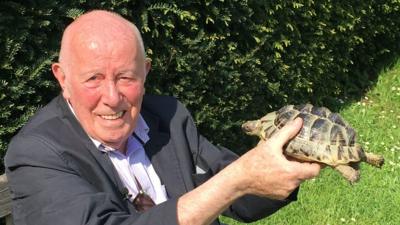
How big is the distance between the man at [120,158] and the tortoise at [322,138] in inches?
7.0

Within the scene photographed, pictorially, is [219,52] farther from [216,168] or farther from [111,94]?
[111,94]

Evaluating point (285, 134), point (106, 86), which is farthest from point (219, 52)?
point (285, 134)

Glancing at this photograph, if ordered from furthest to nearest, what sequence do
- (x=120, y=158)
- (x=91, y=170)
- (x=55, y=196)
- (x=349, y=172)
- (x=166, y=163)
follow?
1. (x=349, y=172)
2. (x=166, y=163)
3. (x=120, y=158)
4. (x=91, y=170)
5. (x=55, y=196)

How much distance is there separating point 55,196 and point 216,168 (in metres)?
0.94

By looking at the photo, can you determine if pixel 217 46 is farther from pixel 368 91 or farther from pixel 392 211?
pixel 368 91

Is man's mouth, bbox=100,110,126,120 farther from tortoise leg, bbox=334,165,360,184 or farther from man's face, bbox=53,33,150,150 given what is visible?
tortoise leg, bbox=334,165,360,184

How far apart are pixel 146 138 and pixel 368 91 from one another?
19.9ft

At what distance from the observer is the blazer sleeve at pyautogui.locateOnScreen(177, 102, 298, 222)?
2.80 m

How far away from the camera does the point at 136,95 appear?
254 cm

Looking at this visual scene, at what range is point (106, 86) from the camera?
2.46 metres

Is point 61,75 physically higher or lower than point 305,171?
higher

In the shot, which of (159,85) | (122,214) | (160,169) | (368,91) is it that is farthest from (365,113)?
(122,214)

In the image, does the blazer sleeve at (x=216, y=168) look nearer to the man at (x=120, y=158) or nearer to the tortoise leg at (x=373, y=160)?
the man at (x=120, y=158)

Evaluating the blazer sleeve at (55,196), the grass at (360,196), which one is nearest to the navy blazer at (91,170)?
the blazer sleeve at (55,196)
